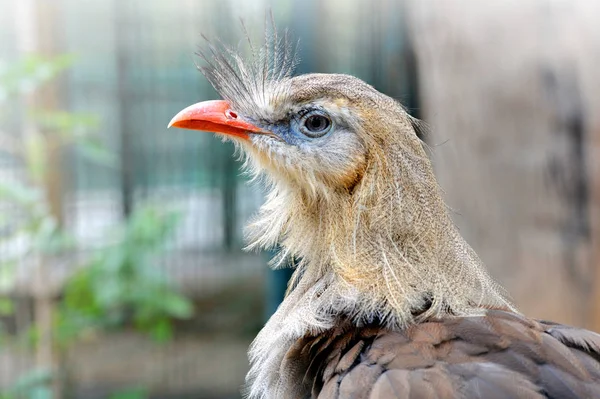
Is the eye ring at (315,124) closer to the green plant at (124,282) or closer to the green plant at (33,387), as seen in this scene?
the green plant at (124,282)

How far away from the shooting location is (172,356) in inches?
172

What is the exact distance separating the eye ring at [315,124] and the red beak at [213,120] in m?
0.11

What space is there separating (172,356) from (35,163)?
217 centimetres

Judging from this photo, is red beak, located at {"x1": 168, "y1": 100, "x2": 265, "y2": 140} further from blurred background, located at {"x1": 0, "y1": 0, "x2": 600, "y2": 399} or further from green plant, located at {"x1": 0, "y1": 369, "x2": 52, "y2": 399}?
green plant, located at {"x1": 0, "y1": 369, "x2": 52, "y2": 399}

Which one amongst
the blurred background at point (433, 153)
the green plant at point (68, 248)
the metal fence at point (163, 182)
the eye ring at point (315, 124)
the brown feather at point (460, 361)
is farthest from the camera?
the metal fence at point (163, 182)

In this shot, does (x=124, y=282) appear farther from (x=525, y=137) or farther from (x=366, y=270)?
(x=525, y=137)

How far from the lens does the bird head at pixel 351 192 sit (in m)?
1.49

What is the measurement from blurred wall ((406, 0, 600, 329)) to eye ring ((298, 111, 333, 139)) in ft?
4.47

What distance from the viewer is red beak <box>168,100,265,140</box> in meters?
1.57

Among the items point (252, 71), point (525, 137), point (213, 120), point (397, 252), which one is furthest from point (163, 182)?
point (397, 252)

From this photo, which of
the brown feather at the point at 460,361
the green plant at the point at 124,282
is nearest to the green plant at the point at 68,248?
the green plant at the point at 124,282

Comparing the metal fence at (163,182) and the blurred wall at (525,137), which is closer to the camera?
the blurred wall at (525,137)

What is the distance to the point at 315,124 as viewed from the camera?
1.62 metres

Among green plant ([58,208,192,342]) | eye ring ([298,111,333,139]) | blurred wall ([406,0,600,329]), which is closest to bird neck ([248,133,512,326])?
eye ring ([298,111,333,139])
